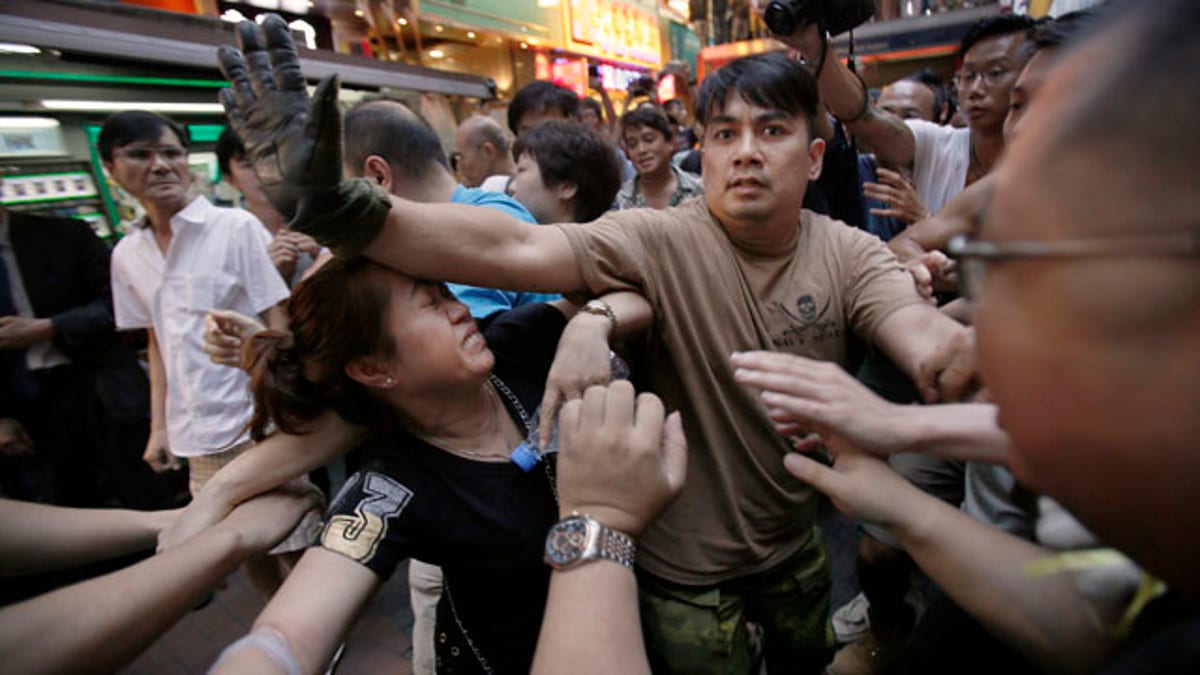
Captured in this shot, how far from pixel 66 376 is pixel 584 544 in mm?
3875

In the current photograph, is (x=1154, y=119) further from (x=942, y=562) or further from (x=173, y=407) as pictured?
(x=173, y=407)

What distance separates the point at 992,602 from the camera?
90 cm

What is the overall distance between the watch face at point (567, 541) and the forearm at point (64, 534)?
42.1 inches

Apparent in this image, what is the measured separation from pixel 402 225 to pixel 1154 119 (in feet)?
3.92

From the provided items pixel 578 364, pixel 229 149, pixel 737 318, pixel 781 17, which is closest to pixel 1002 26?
pixel 781 17

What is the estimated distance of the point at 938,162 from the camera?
2988 millimetres

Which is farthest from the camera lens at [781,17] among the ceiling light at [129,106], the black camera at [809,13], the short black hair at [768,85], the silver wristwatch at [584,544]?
the ceiling light at [129,106]

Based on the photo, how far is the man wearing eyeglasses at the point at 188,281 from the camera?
2.74m

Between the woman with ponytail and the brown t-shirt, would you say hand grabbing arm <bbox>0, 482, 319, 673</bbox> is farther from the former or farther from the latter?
the brown t-shirt

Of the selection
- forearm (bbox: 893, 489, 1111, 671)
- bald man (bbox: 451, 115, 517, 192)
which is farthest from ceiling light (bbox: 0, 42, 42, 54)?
Result: forearm (bbox: 893, 489, 1111, 671)

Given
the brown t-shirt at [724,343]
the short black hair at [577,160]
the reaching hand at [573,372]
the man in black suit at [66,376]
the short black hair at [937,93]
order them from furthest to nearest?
the short black hair at [937,93] → the man in black suit at [66,376] → the short black hair at [577,160] → the brown t-shirt at [724,343] → the reaching hand at [573,372]

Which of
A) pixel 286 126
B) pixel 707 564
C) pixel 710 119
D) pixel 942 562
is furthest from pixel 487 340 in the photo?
pixel 942 562

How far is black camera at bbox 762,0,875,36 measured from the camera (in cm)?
228

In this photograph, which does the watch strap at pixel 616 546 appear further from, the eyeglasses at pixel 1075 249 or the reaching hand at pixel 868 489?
the eyeglasses at pixel 1075 249
